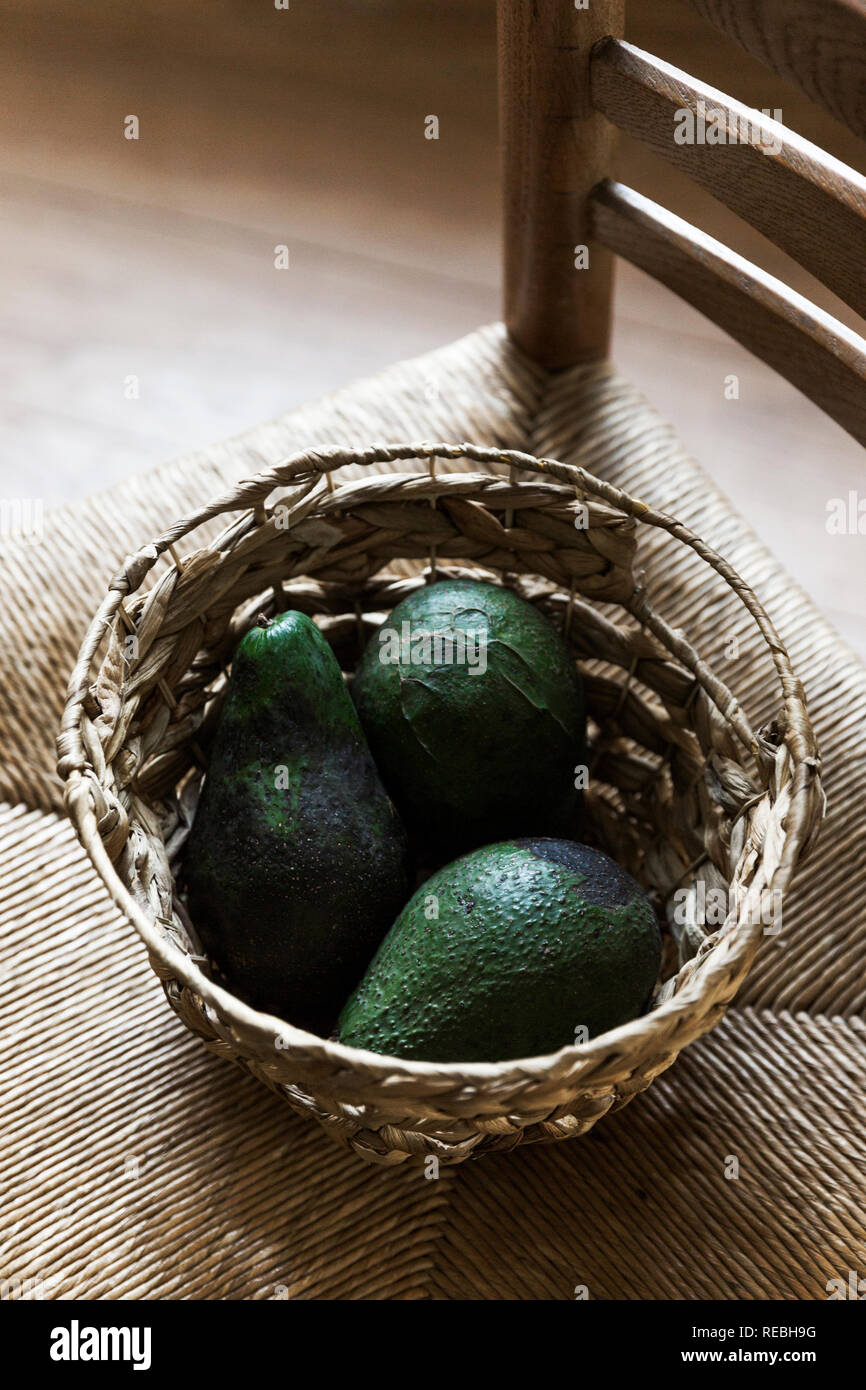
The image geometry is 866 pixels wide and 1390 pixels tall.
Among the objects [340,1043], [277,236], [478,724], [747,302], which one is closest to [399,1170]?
[340,1043]

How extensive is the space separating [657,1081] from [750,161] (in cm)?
47

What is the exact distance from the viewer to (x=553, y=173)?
809 mm

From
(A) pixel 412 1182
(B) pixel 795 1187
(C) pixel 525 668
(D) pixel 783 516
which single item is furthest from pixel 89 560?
(D) pixel 783 516

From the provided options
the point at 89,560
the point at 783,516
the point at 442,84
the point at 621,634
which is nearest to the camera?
the point at 621,634

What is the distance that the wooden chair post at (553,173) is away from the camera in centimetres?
76

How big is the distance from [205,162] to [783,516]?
75cm

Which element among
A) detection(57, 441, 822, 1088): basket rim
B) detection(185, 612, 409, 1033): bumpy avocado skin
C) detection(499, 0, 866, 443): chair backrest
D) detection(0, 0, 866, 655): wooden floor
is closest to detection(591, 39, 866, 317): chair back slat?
detection(499, 0, 866, 443): chair backrest

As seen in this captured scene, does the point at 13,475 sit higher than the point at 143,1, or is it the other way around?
the point at 143,1

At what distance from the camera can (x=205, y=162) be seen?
1.44 m

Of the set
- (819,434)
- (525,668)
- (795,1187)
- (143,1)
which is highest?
(143,1)

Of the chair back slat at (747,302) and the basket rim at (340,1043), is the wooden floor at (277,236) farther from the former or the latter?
the basket rim at (340,1043)

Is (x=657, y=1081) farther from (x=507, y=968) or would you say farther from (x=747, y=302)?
(x=747, y=302)

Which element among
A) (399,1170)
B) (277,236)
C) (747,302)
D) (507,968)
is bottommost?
(399,1170)

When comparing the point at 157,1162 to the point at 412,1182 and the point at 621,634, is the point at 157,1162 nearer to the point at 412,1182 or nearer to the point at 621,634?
the point at 412,1182
